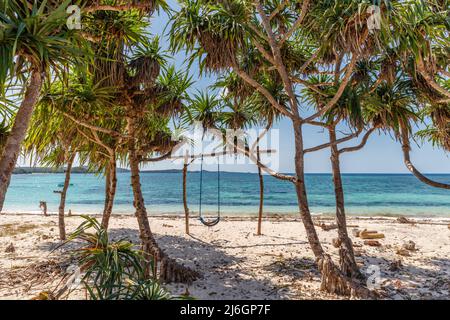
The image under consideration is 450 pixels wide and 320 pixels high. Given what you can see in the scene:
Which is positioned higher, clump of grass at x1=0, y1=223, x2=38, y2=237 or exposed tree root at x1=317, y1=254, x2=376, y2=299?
exposed tree root at x1=317, y1=254, x2=376, y2=299

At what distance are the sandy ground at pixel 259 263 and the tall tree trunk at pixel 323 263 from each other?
191mm

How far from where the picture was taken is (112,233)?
7.93 metres

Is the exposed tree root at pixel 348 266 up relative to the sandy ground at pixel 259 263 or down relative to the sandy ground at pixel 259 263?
up

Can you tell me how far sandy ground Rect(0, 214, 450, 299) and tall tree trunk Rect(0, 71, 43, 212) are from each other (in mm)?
678

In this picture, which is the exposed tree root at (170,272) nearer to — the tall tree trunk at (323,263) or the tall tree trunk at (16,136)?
the tall tree trunk at (323,263)

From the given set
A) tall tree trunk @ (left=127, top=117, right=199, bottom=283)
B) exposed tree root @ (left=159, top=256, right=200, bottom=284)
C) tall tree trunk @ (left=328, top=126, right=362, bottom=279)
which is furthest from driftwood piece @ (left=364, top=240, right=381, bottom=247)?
exposed tree root @ (left=159, top=256, right=200, bottom=284)

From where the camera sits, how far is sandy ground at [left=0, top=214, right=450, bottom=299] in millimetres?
3885

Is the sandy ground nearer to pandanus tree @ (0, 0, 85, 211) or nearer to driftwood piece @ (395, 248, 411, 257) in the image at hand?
driftwood piece @ (395, 248, 411, 257)

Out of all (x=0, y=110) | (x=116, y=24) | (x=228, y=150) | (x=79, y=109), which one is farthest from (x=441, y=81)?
(x=0, y=110)

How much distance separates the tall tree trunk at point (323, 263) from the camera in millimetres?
3508

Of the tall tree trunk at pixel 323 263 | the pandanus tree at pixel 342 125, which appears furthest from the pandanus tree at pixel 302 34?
the pandanus tree at pixel 342 125

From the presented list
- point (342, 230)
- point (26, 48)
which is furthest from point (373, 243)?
point (26, 48)
